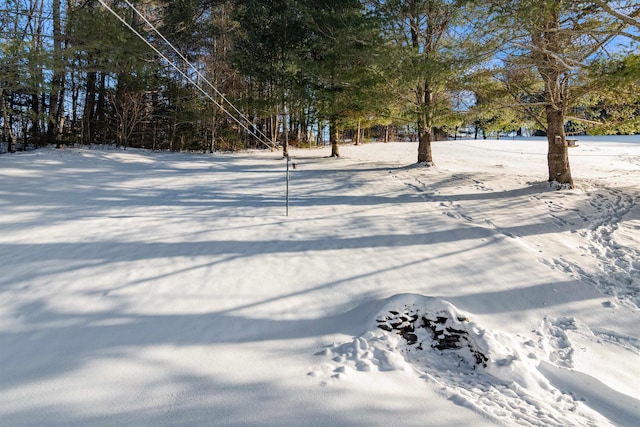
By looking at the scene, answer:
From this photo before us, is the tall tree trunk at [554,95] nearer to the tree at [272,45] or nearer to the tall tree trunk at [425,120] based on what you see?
the tall tree trunk at [425,120]

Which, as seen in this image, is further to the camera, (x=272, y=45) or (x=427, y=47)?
(x=272, y=45)

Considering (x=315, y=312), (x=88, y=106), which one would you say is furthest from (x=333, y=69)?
(x=88, y=106)

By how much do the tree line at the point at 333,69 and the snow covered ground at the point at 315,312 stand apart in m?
2.81

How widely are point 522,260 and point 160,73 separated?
58.5 feet

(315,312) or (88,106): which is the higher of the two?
(88,106)

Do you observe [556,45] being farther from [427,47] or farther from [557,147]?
[427,47]

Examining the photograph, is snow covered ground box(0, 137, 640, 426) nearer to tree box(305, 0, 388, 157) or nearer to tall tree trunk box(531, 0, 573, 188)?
tall tree trunk box(531, 0, 573, 188)

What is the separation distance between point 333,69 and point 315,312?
344 inches

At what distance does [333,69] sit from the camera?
10.3m

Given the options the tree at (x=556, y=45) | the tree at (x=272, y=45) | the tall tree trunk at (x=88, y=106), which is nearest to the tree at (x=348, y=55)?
the tree at (x=272, y=45)

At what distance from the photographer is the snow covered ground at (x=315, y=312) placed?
2303 millimetres

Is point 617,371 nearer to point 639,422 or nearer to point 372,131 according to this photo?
point 639,422

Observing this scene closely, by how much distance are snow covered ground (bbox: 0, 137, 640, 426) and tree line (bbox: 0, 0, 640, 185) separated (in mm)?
2809

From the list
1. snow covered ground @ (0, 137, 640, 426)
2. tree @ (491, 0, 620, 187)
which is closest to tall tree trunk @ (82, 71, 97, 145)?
snow covered ground @ (0, 137, 640, 426)
